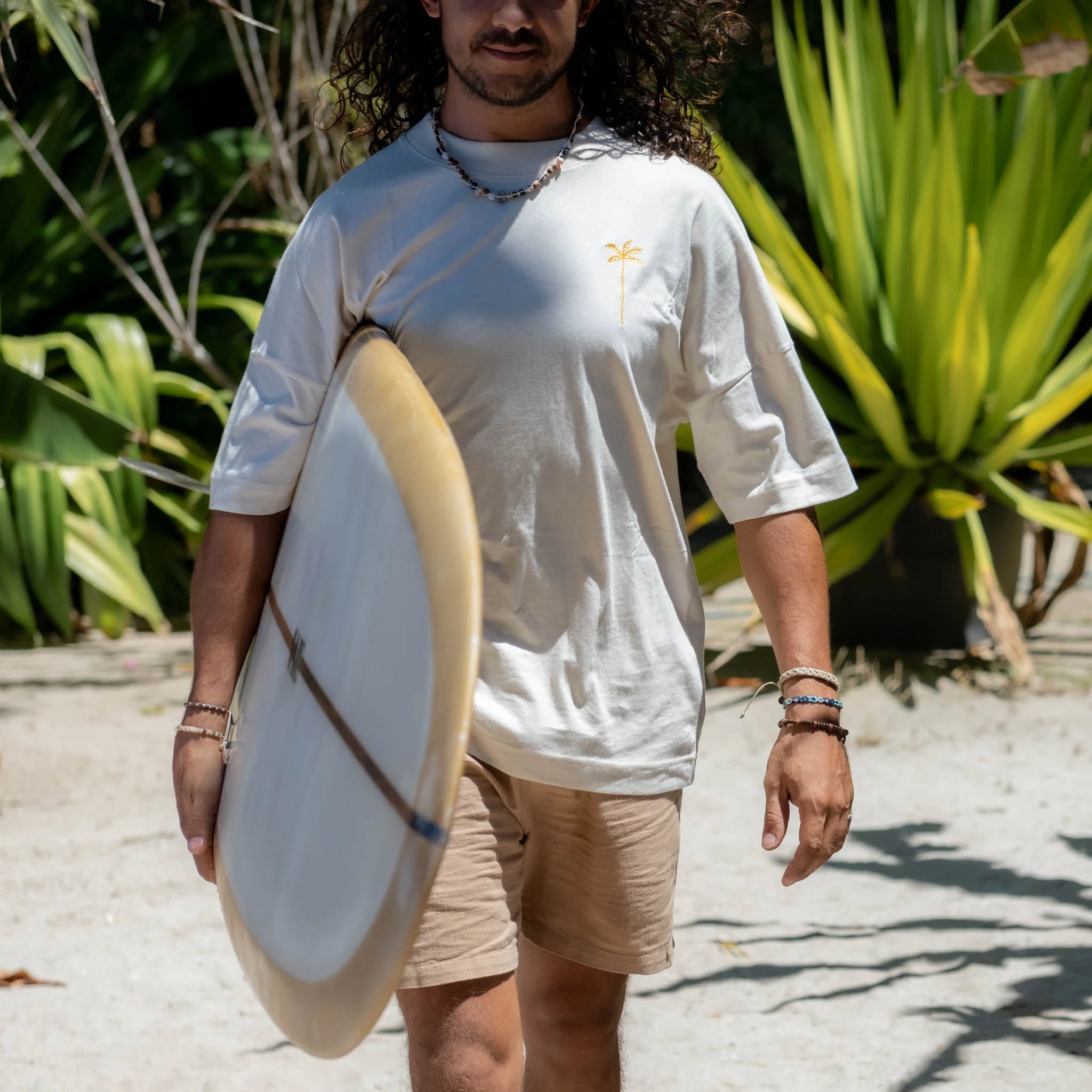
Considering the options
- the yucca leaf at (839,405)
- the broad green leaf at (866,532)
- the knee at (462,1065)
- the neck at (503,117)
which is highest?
the neck at (503,117)

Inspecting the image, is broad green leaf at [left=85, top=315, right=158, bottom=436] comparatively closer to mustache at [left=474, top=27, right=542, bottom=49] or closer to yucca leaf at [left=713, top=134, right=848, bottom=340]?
yucca leaf at [left=713, top=134, right=848, bottom=340]

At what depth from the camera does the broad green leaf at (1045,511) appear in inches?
182

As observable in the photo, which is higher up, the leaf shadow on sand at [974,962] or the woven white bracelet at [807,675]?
the woven white bracelet at [807,675]

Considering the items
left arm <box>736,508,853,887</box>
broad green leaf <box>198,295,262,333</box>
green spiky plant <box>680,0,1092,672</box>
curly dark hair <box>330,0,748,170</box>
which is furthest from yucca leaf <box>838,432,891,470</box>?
left arm <box>736,508,853,887</box>

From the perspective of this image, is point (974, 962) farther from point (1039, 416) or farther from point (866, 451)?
point (866, 451)

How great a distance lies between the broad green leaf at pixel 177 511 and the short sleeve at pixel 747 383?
450cm

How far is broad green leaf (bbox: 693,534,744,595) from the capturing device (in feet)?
15.7

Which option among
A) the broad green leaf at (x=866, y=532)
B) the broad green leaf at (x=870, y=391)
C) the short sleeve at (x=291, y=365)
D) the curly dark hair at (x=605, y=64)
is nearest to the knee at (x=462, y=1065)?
the short sleeve at (x=291, y=365)

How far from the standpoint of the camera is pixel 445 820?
1.21m

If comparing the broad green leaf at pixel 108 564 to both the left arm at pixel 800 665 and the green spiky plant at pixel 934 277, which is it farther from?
the left arm at pixel 800 665

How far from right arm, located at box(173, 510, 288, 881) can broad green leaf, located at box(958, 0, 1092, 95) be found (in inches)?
52.2

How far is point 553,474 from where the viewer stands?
1.64 meters

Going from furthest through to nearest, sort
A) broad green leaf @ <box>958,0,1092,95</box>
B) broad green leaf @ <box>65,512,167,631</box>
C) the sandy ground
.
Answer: broad green leaf @ <box>65,512,167,631</box> < the sandy ground < broad green leaf @ <box>958,0,1092,95</box>

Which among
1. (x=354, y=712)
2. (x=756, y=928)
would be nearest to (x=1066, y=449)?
(x=756, y=928)
